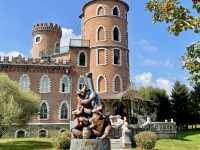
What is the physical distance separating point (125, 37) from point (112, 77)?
601cm

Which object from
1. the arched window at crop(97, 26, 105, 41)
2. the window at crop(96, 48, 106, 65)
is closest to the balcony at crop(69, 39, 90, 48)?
the arched window at crop(97, 26, 105, 41)

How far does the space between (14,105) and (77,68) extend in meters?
17.7

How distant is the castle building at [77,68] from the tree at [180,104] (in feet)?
35.6

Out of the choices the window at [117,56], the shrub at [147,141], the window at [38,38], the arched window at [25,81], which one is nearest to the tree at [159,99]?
the window at [117,56]

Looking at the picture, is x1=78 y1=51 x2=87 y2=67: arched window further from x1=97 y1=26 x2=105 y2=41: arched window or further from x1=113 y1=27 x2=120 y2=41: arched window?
x1=113 y1=27 x2=120 y2=41: arched window

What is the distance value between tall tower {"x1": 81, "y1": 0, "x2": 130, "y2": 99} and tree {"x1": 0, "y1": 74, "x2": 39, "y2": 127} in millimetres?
12289

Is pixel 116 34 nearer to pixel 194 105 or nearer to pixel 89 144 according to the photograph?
pixel 194 105

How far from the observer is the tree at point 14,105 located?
28.6 metres

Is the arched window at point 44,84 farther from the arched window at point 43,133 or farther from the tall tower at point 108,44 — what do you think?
the tall tower at point 108,44

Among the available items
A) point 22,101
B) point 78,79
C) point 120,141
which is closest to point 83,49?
point 78,79

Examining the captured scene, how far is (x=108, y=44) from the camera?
45531 mm

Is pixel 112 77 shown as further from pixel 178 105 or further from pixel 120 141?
pixel 120 141

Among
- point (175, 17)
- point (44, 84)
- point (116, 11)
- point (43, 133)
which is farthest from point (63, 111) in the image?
point (175, 17)

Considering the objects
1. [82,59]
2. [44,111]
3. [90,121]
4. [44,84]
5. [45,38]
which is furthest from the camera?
[45,38]
